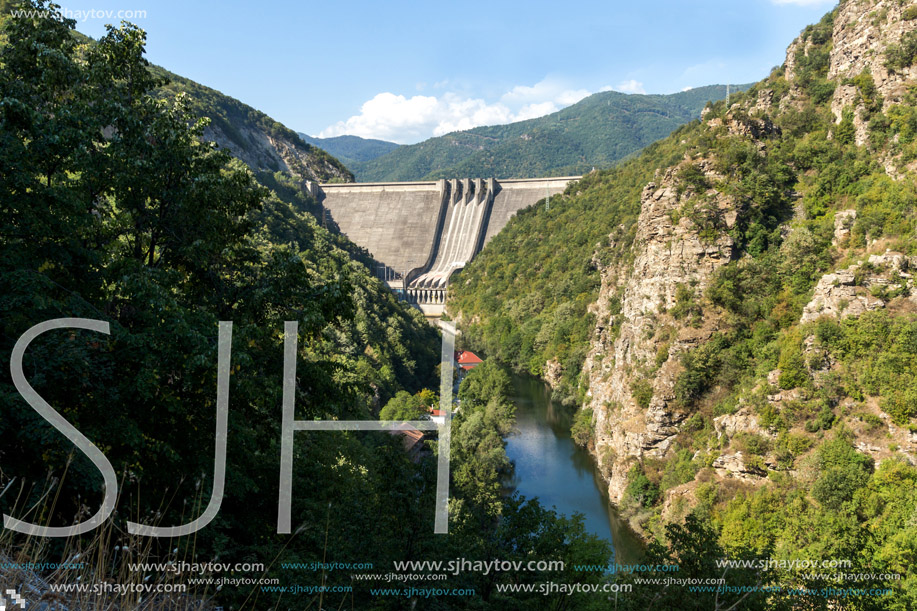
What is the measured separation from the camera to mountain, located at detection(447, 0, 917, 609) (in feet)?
63.7

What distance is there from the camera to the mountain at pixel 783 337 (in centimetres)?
1942

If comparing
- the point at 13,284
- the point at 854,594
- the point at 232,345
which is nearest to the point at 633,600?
the point at 854,594

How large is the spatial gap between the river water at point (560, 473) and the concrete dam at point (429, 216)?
40884mm

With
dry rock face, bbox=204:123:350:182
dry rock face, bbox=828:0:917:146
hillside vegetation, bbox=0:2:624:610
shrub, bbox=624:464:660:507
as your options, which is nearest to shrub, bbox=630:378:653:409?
shrub, bbox=624:464:660:507

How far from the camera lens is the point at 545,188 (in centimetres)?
8769

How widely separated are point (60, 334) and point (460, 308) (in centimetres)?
7229

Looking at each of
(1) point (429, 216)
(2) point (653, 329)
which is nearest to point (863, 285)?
(2) point (653, 329)

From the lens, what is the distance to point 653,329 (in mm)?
34562

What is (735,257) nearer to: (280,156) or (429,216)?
(429,216)

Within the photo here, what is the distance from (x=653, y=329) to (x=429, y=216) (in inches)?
2320

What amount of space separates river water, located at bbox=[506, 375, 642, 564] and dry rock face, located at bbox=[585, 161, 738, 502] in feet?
5.40

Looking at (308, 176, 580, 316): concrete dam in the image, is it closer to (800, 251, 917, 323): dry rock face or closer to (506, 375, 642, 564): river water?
(506, 375, 642, 564): river water

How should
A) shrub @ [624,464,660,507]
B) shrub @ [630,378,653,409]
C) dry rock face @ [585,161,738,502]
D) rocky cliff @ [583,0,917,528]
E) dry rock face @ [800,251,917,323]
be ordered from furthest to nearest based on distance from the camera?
shrub @ [630,378,653,409], dry rock face @ [585,161,738,502], shrub @ [624,464,660,507], rocky cliff @ [583,0,917,528], dry rock face @ [800,251,917,323]

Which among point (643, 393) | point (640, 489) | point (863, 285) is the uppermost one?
point (863, 285)
